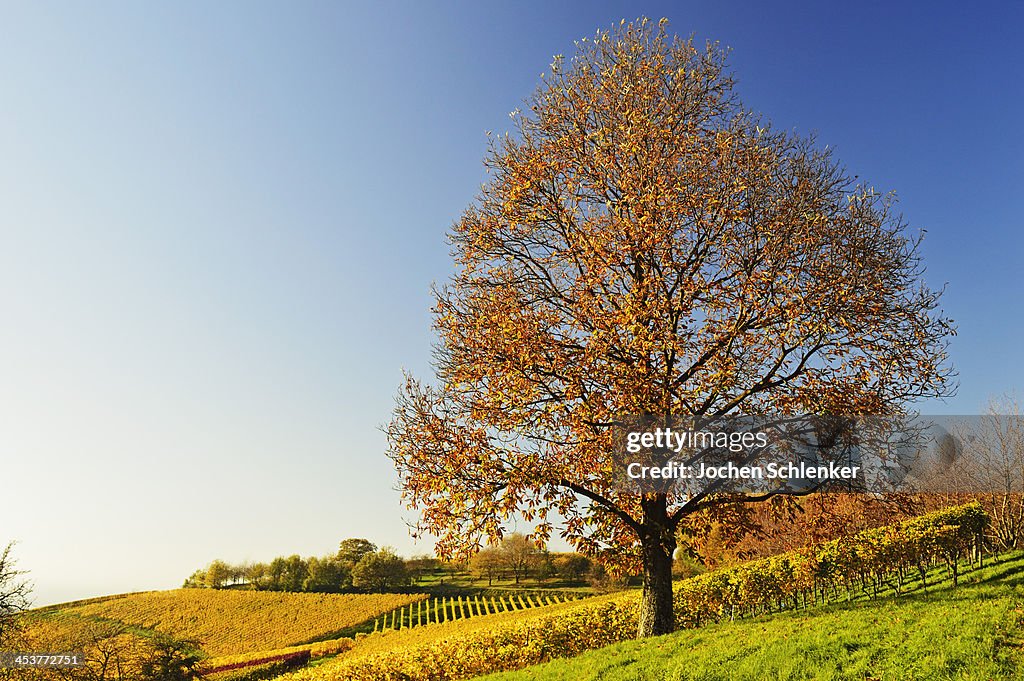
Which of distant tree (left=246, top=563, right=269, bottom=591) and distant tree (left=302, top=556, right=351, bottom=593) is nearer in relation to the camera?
distant tree (left=302, top=556, right=351, bottom=593)

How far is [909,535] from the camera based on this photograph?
17.4 m

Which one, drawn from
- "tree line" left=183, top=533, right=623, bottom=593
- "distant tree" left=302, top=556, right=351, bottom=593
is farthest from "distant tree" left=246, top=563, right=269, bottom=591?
"distant tree" left=302, top=556, right=351, bottom=593

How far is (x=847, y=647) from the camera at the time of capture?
8.91 m

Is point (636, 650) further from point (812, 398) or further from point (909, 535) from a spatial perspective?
point (909, 535)

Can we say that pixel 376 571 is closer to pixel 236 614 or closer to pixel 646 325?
pixel 236 614

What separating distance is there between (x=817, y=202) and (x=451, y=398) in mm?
9171

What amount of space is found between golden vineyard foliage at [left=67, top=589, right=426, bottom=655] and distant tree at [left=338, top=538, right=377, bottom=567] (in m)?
9.13

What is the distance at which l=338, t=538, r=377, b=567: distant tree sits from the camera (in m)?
72.9

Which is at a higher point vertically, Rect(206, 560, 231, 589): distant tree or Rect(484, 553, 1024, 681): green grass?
Rect(484, 553, 1024, 681): green grass

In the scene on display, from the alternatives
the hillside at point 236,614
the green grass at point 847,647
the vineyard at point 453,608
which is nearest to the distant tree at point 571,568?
the vineyard at point 453,608

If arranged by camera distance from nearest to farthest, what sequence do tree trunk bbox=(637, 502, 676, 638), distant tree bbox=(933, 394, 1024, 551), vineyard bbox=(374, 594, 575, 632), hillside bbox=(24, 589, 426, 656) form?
tree trunk bbox=(637, 502, 676, 638), distant tree bbox=(933, 394, 1024, 551), hillside bbox=(24, 589, 426, 656), vineyard bbox=(374, 594, 575, 632)

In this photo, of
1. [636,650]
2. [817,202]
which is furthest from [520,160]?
[636,650]

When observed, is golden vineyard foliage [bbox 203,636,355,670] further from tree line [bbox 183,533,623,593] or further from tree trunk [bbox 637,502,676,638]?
tree trunk [bbox 637,502,676,638]

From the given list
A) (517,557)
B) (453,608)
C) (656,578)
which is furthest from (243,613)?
(656,578)
